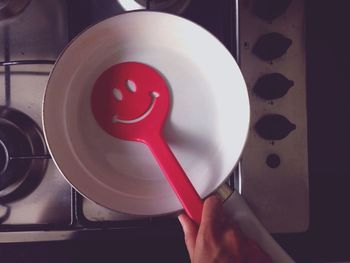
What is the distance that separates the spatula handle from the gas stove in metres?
0.07

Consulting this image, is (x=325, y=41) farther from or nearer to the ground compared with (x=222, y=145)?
farther from the ground

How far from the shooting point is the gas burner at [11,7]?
1.60 feet

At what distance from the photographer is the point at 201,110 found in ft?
1.60

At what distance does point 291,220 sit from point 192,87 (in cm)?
20

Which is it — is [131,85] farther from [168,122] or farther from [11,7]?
[11,7]

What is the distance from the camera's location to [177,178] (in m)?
0.43

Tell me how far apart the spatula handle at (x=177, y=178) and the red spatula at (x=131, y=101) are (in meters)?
0.02

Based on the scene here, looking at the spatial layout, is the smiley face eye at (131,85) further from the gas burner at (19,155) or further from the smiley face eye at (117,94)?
the gas burner at (19,155)

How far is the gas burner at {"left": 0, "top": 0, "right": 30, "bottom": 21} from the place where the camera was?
0.49 m

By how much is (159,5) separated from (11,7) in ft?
Answer: 0.57

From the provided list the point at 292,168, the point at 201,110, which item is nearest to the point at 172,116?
the point at 201,110

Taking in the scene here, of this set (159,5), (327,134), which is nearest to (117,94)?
(159,5)

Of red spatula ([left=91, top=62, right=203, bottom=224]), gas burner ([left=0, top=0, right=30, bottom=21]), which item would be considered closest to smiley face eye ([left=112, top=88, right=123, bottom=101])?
red spatula ([left=91, top=62, right=203, bottom=224])

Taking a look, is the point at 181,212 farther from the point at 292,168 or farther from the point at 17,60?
the point at 17,60
